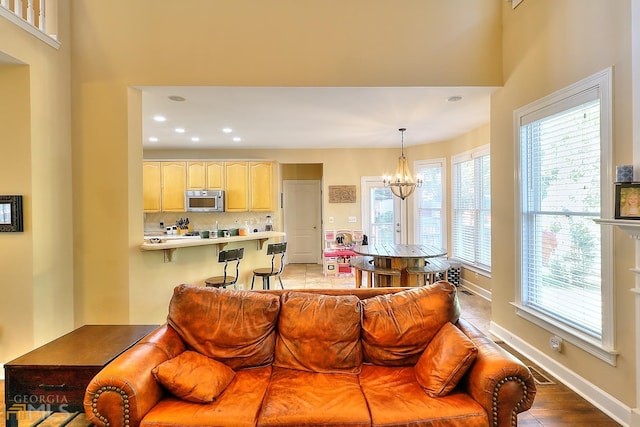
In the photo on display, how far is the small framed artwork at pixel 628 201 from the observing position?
186 centimetres

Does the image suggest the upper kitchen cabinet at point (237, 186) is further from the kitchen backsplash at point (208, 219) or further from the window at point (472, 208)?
the window at point (472, 208)

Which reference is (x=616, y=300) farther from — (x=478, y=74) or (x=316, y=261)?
Result: (x=316, y=261)

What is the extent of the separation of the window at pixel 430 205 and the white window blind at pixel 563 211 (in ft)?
9.48

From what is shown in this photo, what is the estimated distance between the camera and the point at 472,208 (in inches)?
201

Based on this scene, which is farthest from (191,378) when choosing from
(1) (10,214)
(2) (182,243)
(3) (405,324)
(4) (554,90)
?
(4) (554,90)

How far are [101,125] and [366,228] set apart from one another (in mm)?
4746

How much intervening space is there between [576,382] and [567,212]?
131 centimetres

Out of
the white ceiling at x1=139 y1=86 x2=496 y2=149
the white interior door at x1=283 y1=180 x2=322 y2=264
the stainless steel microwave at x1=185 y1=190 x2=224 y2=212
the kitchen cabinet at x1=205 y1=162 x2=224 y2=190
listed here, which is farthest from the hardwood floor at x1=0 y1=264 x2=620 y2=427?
the white interior door at x1=283 y1=180 x2=322 y2=264

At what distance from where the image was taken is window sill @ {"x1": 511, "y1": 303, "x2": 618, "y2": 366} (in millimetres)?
2156

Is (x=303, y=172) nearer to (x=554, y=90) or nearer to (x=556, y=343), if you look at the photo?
(x=554, y=90)

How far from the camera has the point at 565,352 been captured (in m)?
2.54

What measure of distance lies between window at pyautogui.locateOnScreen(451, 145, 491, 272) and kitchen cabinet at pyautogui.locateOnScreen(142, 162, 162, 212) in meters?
5.60

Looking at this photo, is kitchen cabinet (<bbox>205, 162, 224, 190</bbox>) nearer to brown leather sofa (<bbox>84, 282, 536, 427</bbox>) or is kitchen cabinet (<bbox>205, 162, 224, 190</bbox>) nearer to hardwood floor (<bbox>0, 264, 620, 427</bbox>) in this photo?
hardwood floor (<bbox>0, 264, 620, 427</bbox>)

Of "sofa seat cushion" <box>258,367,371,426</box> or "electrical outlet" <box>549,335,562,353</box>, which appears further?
"electrical outlet" <box>549,335,562,353</box>
